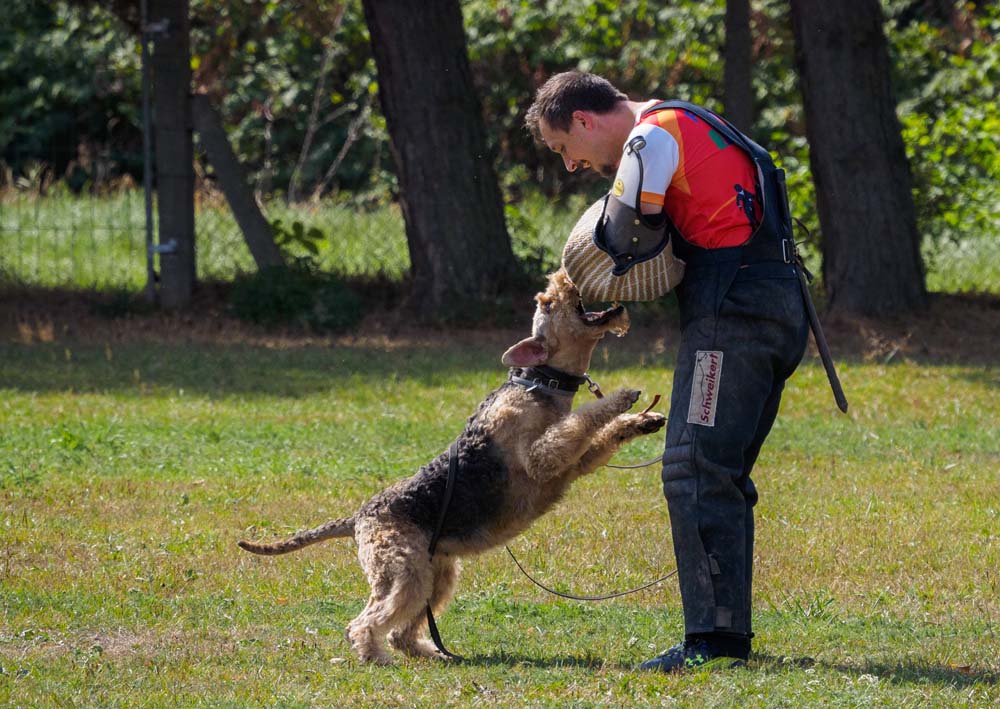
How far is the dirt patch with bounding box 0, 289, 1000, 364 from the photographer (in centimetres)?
1221

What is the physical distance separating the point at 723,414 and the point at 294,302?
29.6ft

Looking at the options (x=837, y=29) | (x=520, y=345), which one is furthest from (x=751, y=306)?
(x=837, y=29)

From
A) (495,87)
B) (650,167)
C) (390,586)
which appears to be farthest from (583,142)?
(495,87)

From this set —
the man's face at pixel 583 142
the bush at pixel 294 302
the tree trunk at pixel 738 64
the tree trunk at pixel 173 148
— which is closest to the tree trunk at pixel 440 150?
the bush at pixel 294 302

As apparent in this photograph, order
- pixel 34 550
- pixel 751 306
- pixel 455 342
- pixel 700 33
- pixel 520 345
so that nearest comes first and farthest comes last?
pixel 751 306 < pixel 520 345 < pixel 34 550 < pixel 455 342 < pixel 700 33

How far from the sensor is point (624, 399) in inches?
189

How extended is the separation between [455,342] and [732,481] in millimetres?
8089

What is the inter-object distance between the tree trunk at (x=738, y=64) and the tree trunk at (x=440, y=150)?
2556 millimetres

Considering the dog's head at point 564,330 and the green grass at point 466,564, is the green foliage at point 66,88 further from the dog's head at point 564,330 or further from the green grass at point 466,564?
the dog's head at point 564,330

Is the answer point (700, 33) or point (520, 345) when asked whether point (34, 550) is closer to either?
point (520, 345)

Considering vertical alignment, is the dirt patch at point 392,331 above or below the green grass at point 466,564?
above

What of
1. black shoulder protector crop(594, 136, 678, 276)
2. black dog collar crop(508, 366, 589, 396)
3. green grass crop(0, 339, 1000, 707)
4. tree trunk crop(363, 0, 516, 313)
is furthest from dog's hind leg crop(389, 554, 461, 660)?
tree trunk crop(363, 0, 516, 313)

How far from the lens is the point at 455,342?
490 inches

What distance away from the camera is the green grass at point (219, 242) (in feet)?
45.7
